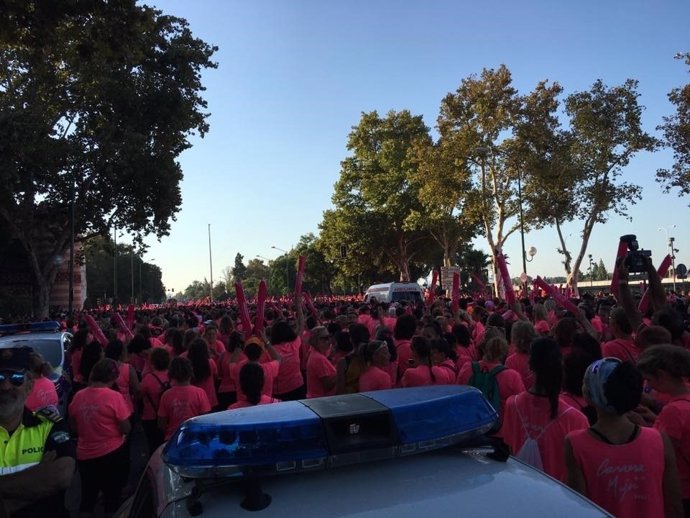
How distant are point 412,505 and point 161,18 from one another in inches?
1003

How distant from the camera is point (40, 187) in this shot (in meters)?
28.3

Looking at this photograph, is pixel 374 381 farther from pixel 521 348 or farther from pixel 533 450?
pixel 533 450

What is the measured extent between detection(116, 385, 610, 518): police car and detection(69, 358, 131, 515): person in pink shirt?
3.06m

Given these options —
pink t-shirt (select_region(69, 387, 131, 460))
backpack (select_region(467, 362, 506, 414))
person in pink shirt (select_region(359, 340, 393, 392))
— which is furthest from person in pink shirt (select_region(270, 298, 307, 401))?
backpack (select_region(467, 362, 506, 414))

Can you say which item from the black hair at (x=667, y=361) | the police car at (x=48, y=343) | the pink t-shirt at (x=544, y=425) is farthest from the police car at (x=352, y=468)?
the police car at (x=48, y=343)

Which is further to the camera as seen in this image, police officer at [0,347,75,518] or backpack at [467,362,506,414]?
backpack at [467,362,506,414]

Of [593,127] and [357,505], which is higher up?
[593,127]

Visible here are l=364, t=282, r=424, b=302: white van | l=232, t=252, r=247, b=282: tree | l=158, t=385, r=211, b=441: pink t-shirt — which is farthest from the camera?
l=232, t=252, r=247, b=282: tree

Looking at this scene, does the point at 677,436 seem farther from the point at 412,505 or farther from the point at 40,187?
the point at 40,187

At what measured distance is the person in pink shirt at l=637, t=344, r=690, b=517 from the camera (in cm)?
309

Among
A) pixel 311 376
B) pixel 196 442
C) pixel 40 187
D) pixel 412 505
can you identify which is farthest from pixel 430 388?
pixel 40 187

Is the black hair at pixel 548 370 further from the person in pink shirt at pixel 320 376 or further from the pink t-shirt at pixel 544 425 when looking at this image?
the person in pink shirt at pixel 320 376

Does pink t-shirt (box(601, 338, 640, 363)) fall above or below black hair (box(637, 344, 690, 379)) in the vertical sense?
below

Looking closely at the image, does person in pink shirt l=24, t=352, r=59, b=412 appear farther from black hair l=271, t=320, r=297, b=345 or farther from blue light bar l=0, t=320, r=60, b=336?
blue light bar l=0, t=320, r=60, b=336
